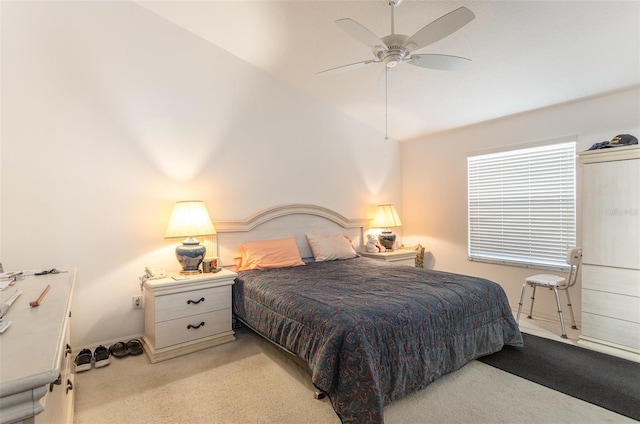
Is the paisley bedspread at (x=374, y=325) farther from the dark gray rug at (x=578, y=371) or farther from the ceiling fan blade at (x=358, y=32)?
the ceiling fan blade at (x=358, y=32)

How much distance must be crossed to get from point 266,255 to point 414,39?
2.42m

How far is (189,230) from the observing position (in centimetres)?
297

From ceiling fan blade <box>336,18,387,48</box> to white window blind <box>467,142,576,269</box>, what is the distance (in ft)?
A: 8.87

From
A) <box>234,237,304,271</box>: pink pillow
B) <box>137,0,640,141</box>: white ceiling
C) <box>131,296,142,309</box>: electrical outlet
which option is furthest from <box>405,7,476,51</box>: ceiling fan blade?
<box>131,296,142,309</box>: electrical outlet

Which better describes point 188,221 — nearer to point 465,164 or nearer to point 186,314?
point 186,314

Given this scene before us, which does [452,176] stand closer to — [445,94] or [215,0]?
[445,94]

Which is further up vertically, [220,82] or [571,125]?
[220,82]

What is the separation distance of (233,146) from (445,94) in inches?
99.1

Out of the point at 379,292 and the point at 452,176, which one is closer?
the point at 379,292

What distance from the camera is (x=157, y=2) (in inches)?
118

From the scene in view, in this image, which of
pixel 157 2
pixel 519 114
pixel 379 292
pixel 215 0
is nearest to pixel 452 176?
pixel 519 114

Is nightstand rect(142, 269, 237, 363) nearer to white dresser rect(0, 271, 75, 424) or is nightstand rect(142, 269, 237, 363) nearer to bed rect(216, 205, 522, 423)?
bed rect(216, 205, 522, 423)

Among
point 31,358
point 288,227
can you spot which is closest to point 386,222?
point 288,227

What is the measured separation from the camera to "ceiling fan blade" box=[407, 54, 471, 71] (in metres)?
2.28
